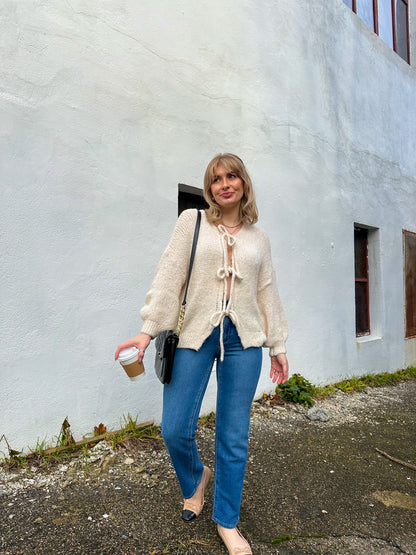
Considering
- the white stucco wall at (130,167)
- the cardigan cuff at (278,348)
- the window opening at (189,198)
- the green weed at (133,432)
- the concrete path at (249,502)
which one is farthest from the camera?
the window opening at (189,198)

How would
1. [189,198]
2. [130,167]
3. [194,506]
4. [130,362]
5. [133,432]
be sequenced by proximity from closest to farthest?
[130,362] → [194,506] → [133,432] → [130,167] → [189,198]

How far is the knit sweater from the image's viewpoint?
62.7 inches

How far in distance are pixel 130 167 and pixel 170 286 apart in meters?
1.52

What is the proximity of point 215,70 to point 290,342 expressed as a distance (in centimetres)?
274

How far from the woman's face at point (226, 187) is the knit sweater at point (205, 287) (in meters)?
0.12

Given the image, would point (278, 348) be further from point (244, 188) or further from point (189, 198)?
point (189, 198)

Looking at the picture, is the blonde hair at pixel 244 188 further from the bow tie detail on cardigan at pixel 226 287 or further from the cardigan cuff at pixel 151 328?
the cardigan cuff at pixel 151 328

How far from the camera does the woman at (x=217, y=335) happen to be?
159cm

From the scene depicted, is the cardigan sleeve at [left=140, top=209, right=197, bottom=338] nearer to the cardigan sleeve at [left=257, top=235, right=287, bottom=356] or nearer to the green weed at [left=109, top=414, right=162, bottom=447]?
the cardigan sleeve at [left=257, top=235, right=287, bottom=356]

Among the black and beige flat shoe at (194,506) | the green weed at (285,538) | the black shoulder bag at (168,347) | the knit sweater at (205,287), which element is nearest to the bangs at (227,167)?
the knit sweater at (205,287)

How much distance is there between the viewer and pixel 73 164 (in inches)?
99.5

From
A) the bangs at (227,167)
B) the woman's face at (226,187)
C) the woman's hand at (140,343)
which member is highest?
the bangs at (227,167)

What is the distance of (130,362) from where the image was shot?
1391 millimetres

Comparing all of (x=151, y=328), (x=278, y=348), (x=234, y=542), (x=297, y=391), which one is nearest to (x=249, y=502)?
(x=234, y=542)
